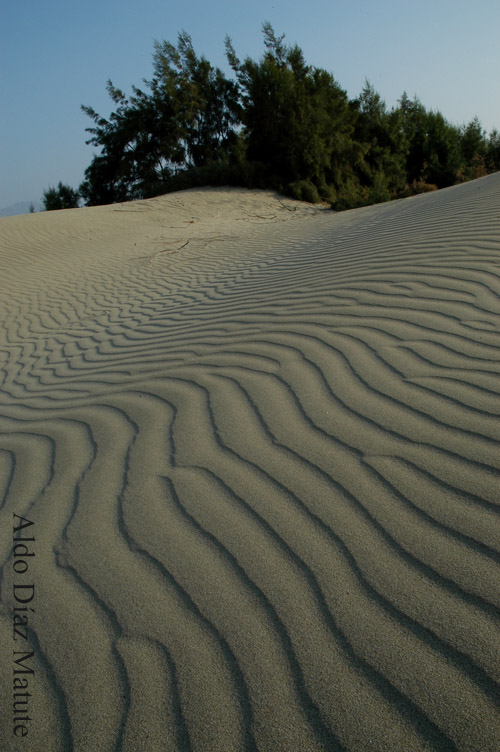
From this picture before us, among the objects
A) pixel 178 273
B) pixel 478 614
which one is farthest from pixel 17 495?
pixel 178 273

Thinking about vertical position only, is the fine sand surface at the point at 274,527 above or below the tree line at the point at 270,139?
below

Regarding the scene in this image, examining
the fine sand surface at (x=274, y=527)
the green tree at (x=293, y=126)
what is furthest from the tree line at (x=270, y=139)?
the fine sand surface at (x=274, y=527)

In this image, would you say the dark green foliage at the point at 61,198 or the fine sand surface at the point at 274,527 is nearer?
the fine sand surface at the point at 274,527

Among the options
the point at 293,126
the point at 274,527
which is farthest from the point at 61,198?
the point at 274,527

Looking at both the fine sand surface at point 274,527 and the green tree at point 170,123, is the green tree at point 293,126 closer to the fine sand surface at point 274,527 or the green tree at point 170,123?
the green tree at point 170,123

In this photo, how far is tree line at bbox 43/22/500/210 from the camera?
20078 mm

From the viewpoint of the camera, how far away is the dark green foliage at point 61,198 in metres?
25.2

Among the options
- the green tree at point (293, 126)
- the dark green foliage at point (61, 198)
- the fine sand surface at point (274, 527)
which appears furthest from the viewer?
the dark green foliage at point (61, 198)

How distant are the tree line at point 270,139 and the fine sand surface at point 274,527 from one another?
16.1 meters

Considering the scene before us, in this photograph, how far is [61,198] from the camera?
1014 inches

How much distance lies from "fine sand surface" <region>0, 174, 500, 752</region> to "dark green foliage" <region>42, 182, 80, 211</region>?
23258mm

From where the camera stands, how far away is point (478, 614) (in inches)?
60.5

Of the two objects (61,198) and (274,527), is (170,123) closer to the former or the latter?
(61,198)

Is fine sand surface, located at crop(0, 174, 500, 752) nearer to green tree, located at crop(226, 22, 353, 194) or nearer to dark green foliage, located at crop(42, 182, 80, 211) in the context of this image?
green tree, located at crop(226, 22, 353, 194)
